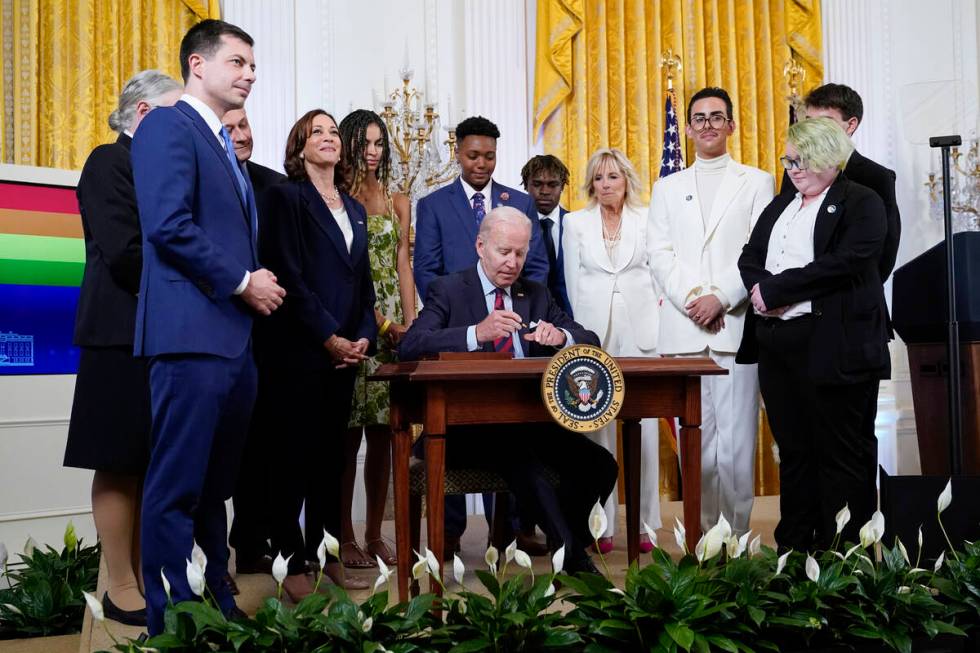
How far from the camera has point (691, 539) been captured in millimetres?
2961

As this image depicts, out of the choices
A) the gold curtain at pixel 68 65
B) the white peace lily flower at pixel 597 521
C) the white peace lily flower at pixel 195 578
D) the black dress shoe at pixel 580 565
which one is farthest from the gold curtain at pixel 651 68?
the white peace lily flower at pixel 195 578

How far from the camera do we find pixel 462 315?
11.3 feet

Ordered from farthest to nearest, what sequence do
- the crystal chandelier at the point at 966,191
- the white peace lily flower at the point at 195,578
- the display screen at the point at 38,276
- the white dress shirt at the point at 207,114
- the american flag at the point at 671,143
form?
the crystal chandelier at the point at 966,191, the american flag at the point at 671,143, the display screen at the point at 38,276, the white dress shirt at the point at 207,114, the white peace lily flower at the point at 195,578

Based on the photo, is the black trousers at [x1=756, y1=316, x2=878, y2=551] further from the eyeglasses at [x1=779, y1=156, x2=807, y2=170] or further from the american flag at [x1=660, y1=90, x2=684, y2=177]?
the american flag at [x1=660, y1=90, x2=684, y2=177]

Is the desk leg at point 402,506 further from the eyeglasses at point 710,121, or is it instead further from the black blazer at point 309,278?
the eyeglasses at point 710,121

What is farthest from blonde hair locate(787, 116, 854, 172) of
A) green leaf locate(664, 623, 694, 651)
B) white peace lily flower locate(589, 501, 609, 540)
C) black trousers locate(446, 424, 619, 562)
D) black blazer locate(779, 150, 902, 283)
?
green leaf locate(664, 623, 694, 651)

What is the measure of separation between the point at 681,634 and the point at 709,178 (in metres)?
2.36

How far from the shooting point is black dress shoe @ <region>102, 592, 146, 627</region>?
9.51ft

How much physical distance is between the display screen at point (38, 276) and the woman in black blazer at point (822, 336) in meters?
2.65

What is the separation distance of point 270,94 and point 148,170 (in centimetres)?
333

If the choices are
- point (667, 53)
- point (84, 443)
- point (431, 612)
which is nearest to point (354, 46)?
point (667, 53)

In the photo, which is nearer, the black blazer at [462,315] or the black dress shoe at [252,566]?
the black blazer at [462,315]

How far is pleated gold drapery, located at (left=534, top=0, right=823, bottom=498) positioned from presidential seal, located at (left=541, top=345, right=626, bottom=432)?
133 inches

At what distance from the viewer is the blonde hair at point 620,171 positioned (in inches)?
170
